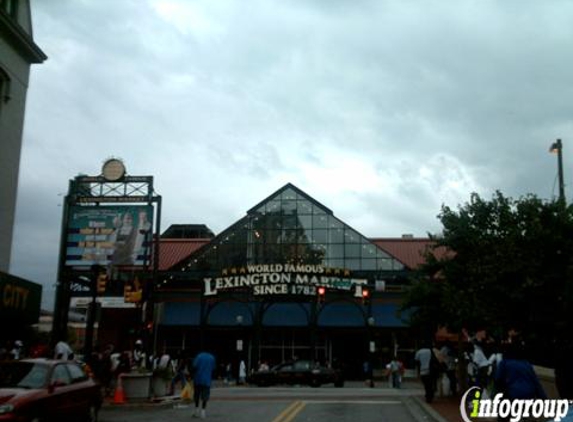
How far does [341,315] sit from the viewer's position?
45938mm

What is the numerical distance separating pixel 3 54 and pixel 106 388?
1058 centimetres

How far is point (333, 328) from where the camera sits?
153 feet

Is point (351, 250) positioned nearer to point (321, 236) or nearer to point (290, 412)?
point (321, 236)

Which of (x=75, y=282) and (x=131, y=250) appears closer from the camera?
(x=131, y=250)

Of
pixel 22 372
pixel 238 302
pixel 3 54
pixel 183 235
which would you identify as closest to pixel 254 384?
pixel 238 302

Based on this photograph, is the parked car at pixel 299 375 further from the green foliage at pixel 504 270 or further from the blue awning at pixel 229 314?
the green foliage at pixel 504 270

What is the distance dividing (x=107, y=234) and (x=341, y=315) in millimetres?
15741

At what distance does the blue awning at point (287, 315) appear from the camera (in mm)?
45812

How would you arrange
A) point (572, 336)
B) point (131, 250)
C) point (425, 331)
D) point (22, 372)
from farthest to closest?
point (131, 250), point (425, 331), point (572, 336), point (22, 372)

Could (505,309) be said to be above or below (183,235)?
below

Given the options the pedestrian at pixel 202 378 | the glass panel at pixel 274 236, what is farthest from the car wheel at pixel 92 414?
the glass panel at pixel 274 236

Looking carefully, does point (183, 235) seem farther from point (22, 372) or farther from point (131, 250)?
point (22, 372)

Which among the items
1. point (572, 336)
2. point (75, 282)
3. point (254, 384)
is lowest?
point (254, 384)

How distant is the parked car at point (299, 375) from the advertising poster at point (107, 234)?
467 inches
